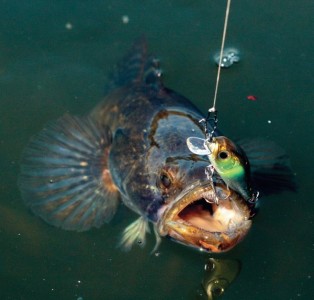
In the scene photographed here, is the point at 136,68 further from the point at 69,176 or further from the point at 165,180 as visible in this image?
the point at 165,180

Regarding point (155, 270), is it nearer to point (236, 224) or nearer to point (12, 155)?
point (236, 224)

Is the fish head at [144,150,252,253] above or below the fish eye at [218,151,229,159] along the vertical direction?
below

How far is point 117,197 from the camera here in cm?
530

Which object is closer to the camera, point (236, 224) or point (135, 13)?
point (236, 224)

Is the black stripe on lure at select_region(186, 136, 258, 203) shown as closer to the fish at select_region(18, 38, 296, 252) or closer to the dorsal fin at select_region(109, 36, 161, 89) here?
the fish at select_region(18, 38, 296, 252)

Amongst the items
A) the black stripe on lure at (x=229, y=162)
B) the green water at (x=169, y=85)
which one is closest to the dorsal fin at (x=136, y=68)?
the green water at (x=169, y=85)

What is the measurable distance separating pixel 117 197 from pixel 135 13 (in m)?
2.80

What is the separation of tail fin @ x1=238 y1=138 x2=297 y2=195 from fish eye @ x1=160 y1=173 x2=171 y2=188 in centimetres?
129

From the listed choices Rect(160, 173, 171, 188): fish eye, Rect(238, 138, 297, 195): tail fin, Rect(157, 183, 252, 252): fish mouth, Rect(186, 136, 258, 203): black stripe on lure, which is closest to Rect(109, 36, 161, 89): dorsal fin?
Rect(238, 138, 297, 195): tail fin

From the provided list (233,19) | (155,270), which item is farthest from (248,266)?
(233,19)

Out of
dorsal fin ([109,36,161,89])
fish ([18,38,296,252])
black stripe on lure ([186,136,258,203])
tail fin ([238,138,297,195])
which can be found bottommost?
tail fin ([238,138,297,195])

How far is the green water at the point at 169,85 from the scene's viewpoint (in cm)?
490

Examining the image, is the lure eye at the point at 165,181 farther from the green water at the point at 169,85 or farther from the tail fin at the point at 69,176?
the tail fin at the point at 69,176

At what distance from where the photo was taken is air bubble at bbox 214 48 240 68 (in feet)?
21.7
